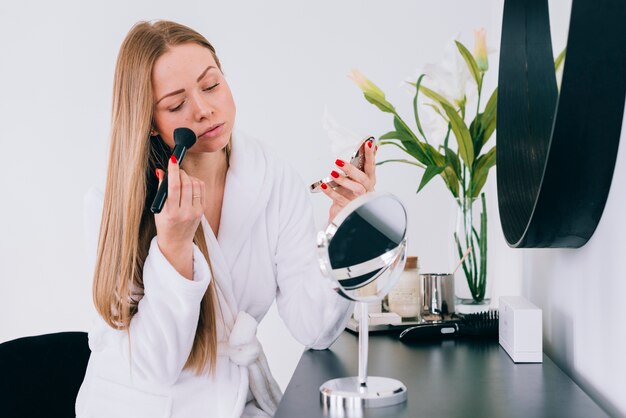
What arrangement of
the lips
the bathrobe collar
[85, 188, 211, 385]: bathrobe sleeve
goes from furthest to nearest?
the bathrobe collar → the lips → [85, 188, 211, 385]: bathrobe sleeve

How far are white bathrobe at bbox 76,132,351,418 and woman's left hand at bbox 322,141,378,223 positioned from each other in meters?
0.16

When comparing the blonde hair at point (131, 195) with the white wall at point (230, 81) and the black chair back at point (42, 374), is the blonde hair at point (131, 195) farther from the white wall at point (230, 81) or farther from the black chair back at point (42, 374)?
the white wall at point (230, 81)

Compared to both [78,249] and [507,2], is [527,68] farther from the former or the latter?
[78,249]

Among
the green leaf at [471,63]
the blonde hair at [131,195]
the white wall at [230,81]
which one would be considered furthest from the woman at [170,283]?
the white wall at [230,81]

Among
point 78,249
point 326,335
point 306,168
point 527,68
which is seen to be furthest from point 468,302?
point 78,249

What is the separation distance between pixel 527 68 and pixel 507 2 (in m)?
0.17

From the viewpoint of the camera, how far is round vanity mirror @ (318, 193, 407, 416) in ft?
2.25

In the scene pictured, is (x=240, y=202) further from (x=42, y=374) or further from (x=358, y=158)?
(x=42, y=374)

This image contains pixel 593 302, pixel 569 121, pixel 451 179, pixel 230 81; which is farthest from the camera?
pixel 230 81

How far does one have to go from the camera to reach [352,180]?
0.92 metres

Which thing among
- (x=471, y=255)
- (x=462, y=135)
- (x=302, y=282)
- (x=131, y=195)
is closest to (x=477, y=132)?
(x=462, y=135)

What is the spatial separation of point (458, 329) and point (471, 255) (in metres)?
0.22

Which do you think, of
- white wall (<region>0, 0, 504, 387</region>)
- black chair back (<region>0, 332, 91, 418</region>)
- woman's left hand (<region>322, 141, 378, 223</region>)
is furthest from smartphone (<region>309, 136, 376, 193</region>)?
white wall (<region>0, 0, 504, 387</region>)

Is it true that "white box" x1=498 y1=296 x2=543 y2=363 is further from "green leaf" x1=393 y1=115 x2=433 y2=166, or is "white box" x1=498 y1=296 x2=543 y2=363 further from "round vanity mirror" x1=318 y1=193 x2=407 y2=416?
"green leaf" x1=393 y1=115 x2=433 y2=166
